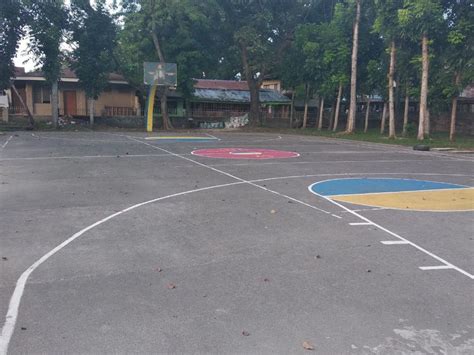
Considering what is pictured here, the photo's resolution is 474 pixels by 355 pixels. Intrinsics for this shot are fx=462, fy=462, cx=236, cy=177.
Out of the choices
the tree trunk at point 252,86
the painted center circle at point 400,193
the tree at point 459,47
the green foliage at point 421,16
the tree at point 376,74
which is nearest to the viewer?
the painted center circle at point 400,193

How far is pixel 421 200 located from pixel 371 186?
1950mm

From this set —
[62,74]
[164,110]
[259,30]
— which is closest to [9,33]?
[62,74]

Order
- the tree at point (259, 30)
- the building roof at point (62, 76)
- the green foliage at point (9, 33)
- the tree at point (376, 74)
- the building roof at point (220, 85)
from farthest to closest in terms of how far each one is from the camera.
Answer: the building roof at point (220, 85), the building roof at point (62, 76), the tree at point (259, 30), the tree at point (376, 74), the green foliage at point (9, 33)

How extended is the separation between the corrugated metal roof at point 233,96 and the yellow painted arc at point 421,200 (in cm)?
3400

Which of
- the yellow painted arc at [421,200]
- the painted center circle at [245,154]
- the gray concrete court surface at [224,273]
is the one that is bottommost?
the gray concrete court surface at [224,273]

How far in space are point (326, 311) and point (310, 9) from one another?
130 ft

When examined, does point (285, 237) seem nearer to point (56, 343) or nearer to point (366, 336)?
point (366, 336)

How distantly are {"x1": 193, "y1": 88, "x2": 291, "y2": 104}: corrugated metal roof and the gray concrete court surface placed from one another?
34339 mm

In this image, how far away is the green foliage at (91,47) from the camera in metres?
35.6

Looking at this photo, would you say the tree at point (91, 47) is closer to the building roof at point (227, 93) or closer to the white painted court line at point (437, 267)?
the building roof at point (227, 93)

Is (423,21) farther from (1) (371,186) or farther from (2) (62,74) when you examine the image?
(2) (62,74)

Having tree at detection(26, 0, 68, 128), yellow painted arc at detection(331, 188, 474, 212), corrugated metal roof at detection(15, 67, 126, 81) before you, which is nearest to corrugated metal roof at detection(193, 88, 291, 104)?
corrugated metal roof at detection(15, 67, 126, 81)

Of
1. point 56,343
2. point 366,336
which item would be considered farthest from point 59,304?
point 366,336

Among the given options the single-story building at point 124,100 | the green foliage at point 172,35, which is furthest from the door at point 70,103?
the green foliage at point 172,35
